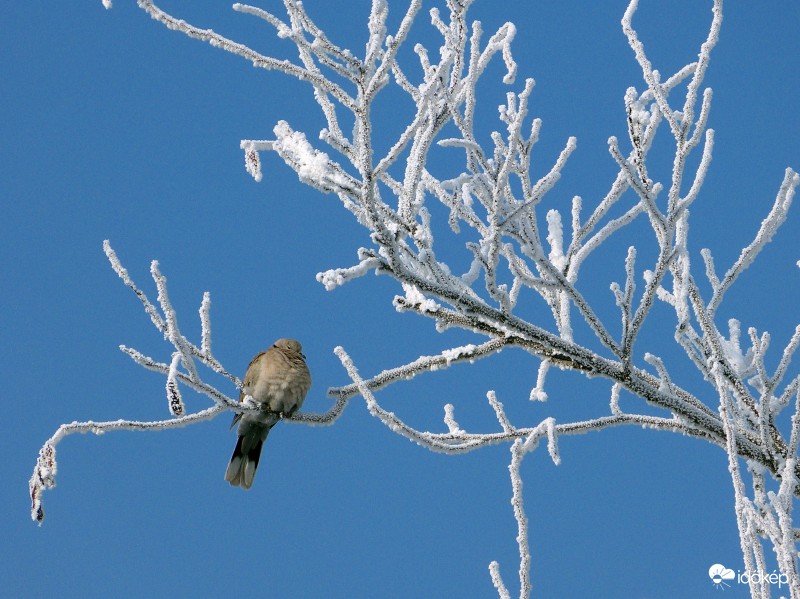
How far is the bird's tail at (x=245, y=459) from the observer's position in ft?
18.6

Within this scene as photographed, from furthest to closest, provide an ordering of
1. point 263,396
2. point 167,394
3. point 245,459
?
point 245,459
point 263,396
point 167,394

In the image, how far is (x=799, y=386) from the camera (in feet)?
11.4

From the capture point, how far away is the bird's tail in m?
5.67

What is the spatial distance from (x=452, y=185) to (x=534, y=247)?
344 millimetres

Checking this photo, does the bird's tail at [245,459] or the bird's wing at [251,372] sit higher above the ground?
the bird's wing at [251,372]

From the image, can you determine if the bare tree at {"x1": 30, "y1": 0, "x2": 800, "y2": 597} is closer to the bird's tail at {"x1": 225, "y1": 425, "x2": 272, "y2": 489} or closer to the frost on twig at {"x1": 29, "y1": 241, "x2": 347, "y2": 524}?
the frost on twig at {"x1": 29, "y1": 241, "x2": 347, "y2": 524}

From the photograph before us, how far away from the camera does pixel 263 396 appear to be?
536 centimetres

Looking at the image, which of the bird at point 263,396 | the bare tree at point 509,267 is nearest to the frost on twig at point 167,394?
the bare tree at point 509,267

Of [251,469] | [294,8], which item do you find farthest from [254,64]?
[251,469]

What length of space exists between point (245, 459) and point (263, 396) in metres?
0.56

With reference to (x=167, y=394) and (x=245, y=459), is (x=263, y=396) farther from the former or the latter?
(x=167, y=394)

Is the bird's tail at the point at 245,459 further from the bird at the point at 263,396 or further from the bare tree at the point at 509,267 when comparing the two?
the bare tree at the point at 509,267

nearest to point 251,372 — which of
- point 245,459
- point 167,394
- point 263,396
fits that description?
point 263,396

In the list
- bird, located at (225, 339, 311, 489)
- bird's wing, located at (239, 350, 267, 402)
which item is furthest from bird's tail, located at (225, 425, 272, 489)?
bird's wing, located at (239, 350, 267, 402)
